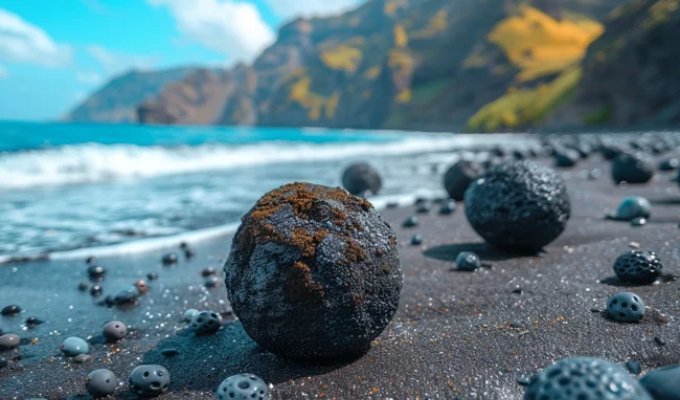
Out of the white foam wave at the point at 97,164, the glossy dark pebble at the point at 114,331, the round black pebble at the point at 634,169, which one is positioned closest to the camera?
the glossy dark pebble at the point at 114,331

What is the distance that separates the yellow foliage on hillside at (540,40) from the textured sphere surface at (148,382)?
298 ft

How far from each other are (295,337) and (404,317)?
4.19 ft

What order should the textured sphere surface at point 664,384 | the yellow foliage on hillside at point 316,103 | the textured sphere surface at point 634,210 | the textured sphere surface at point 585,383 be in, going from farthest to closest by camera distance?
1. the yellow foliage on hillside at point 316,103
2. the textured sphere surface at point 634,210
3. the textured sphere surface at point 664,384
4. the textured sphere surface at point 585,383

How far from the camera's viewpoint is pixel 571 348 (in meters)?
3.42

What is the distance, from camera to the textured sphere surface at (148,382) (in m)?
3.19

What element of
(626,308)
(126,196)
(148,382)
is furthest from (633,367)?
(126,196)

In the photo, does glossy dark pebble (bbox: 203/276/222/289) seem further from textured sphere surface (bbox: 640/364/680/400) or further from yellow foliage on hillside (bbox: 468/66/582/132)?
yellow foliage on hillside (bbox: 468/66/582/132)

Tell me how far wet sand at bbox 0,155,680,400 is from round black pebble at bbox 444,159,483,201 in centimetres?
426

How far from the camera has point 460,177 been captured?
10.8 metres

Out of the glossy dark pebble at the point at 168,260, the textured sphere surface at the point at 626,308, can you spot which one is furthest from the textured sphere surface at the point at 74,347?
the textured sphere surface at the point at 626,308

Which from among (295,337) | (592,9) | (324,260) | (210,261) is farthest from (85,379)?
(592,9)

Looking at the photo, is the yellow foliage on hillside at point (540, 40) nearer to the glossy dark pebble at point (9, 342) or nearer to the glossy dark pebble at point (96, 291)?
the glossy dark pebble at point (96, 291)

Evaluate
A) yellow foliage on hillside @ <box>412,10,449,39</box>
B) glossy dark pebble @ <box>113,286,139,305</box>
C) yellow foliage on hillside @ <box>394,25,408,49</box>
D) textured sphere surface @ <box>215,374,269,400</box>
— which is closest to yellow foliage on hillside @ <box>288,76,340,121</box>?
yellow foliage on hillside @ <box>394,25,408,49</box>

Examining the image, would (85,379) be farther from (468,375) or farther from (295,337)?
(468,375)
